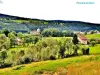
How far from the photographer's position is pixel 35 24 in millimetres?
1894

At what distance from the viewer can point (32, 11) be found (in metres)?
1.90

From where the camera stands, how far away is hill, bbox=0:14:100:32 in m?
1.87

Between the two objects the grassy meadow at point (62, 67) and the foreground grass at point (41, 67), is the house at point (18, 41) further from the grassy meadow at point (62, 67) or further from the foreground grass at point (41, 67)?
the foreground grass at point (41, 67)

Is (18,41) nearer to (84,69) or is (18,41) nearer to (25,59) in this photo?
(25,59)

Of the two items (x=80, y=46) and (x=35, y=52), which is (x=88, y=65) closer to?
(x=80, y=46)

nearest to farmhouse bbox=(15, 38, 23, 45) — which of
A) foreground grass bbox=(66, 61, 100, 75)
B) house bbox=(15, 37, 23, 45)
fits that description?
house bbox=(15, 37, 23, 45)

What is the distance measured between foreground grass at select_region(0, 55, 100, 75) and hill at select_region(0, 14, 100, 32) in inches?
8.2

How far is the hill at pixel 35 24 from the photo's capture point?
187cm

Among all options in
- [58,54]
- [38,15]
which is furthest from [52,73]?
[38,15]

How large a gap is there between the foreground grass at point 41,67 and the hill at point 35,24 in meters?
0.21

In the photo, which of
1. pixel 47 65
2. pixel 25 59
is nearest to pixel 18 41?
pixel 25 59

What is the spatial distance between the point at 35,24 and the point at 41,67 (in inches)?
11.2

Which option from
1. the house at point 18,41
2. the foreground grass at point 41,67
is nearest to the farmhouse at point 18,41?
the house at point 18,41

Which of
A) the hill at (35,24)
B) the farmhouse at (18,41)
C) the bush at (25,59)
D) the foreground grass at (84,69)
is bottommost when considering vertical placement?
the foreground grass at (84,69)
